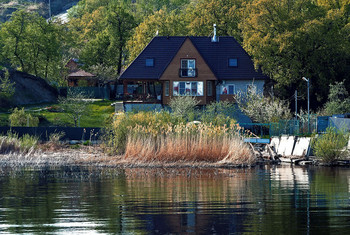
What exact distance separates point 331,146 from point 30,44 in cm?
5918

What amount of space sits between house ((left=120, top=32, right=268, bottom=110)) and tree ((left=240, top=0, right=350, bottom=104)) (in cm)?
→ 239

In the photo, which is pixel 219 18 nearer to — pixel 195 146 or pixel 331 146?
pixel 331 146

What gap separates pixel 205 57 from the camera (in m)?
73.4

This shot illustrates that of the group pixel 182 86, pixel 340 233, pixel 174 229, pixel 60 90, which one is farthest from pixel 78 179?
pixel 60 90

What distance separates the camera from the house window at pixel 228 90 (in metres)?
72.7

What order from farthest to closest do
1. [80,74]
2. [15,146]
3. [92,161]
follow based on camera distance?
[80,74] → [15,146] → [92,161]

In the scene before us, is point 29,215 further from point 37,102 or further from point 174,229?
point 37,102

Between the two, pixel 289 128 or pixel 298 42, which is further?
pixel 298 42

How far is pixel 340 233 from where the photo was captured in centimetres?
1761

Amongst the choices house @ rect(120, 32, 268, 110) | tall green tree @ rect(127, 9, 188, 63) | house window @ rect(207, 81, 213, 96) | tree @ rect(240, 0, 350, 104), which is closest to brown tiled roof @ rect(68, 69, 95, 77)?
tall green tree @ rect(127, 9, 188, 63)

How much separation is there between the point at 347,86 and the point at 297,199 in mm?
49579

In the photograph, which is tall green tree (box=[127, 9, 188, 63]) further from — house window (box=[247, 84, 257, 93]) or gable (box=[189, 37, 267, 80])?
house window (box=[247, 84, 257, 93])

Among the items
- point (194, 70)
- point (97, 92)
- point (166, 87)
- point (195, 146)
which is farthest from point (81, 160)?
point (97, 92)

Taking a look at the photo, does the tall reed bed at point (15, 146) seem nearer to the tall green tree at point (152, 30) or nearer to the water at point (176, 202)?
the water at point (176, 202)
